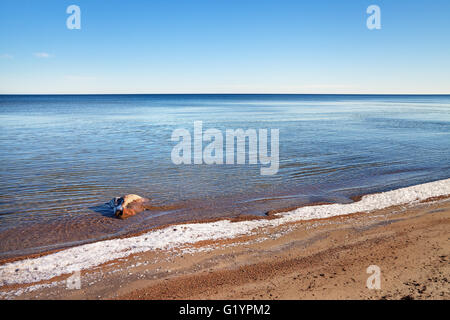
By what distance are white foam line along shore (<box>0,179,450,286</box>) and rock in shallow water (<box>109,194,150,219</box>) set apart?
6.85 ft

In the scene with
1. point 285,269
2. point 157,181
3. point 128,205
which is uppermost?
point 157,181

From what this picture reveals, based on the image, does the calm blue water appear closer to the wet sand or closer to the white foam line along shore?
the white foam line along shore

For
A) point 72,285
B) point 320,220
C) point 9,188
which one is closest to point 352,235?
point 320,220

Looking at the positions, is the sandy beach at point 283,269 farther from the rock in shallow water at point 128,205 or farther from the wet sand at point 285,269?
the rock in shallow water at point 128,205

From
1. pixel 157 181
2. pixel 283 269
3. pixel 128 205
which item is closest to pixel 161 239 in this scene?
pixel 128 205

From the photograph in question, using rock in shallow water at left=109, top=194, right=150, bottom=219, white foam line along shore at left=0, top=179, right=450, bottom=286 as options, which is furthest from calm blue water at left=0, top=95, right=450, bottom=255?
white foam line along shore at left=0, top=179, right=450, bottom=286

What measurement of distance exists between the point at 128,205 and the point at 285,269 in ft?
23.0

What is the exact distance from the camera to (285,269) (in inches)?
282

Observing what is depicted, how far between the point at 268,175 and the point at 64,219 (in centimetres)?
1022

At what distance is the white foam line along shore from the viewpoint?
24.3 ft

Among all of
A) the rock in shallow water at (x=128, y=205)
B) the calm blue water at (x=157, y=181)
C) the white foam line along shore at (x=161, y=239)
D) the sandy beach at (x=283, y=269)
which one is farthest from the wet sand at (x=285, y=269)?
the rock in shallow water at (x=128, y=205)

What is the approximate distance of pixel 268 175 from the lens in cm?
1658

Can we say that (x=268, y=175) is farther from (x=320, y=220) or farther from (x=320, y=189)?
(x=320, y=220)

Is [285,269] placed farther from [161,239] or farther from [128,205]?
[128,205]
